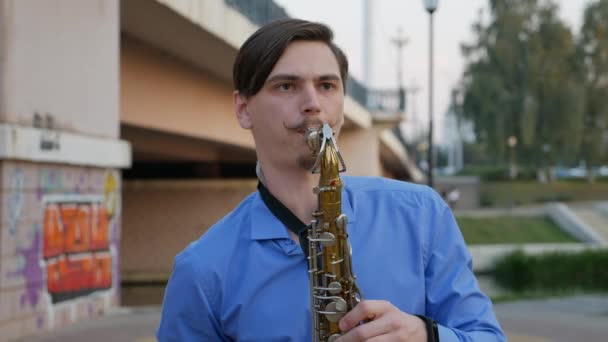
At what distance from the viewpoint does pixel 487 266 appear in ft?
74.5

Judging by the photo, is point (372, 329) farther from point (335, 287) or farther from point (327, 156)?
point (327, 156)

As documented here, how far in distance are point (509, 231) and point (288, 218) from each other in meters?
33.7

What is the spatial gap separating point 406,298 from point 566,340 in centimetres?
834

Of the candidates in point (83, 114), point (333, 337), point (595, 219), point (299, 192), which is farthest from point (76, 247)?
point (595, 219)

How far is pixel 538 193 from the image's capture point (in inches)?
2084

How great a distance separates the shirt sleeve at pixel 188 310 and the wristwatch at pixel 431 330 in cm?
54

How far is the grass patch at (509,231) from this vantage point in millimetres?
33406

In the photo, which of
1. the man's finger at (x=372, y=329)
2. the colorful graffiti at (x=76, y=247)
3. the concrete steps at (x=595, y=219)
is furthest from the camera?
the concrete steps at (x=595, y=219)

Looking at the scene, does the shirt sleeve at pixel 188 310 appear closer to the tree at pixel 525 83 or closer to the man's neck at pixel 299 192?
the man's neck at pixel 299 192

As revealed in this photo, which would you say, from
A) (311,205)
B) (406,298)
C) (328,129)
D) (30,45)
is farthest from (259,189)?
(30,45)

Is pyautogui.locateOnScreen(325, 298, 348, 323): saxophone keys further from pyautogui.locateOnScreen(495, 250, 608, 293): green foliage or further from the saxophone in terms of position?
pyautogui.locateOnScreen(495, 250, 608, 293): green foliage

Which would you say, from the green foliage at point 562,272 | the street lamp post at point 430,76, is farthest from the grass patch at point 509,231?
the green foliage at point 562,272

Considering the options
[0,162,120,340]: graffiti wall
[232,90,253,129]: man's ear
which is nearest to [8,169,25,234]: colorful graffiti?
[0,162,120,340]: graffiti wall

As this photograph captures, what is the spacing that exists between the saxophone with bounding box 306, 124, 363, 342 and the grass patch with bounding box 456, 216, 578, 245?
30745 millimetres
